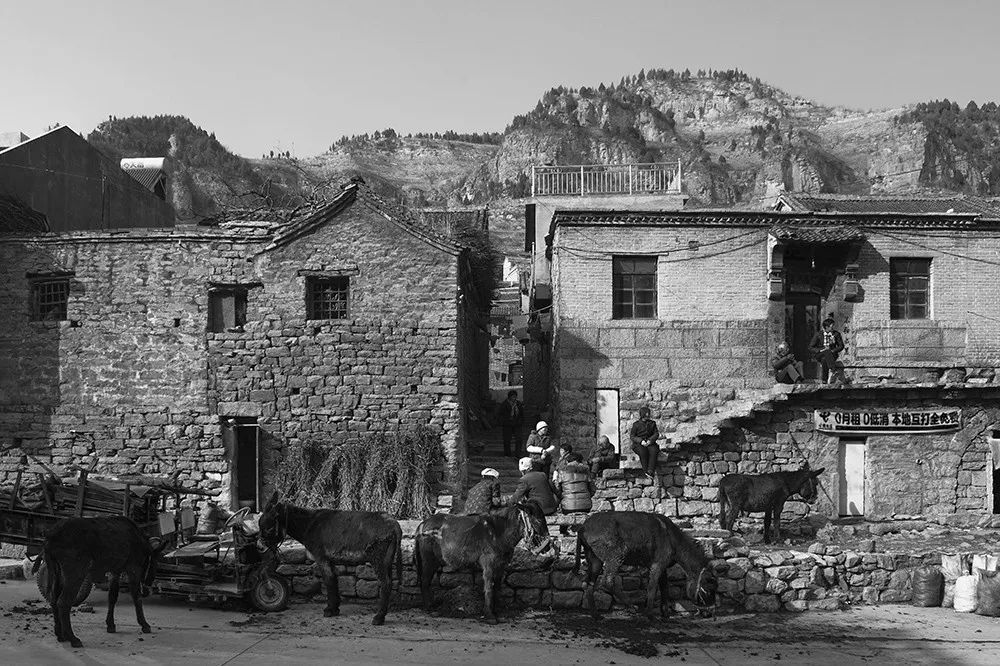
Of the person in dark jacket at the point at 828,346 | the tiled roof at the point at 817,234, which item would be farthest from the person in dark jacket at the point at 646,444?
the tiled roof at the point at 817,234

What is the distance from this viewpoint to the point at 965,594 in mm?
12562

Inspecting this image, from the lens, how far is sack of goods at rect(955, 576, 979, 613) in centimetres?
1251

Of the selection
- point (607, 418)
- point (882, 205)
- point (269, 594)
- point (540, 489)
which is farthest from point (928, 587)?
point (882, 205)

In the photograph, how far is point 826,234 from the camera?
832 inches

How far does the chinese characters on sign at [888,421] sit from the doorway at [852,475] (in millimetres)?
336

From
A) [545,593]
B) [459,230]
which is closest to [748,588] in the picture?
[545,593]

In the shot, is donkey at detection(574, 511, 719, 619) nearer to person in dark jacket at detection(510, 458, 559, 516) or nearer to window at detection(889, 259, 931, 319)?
person in dark jacket at detection(510, 458, 559, 516)

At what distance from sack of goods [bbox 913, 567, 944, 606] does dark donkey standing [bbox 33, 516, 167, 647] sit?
10.1 meters

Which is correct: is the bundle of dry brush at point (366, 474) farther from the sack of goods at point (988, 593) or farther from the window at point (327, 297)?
the sack of goods at point (988, 593)

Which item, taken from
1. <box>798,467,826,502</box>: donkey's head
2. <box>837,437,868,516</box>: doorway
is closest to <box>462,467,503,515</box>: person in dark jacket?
<box>798,467,826,502</box>: donkey's head

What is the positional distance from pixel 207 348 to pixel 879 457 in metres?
13.9

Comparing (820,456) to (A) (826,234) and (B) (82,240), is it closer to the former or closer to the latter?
(A) (826,234)

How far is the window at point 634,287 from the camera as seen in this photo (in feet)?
70.1

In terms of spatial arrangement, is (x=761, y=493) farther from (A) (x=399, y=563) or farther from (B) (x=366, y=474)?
(B) (x=366, y=474)
